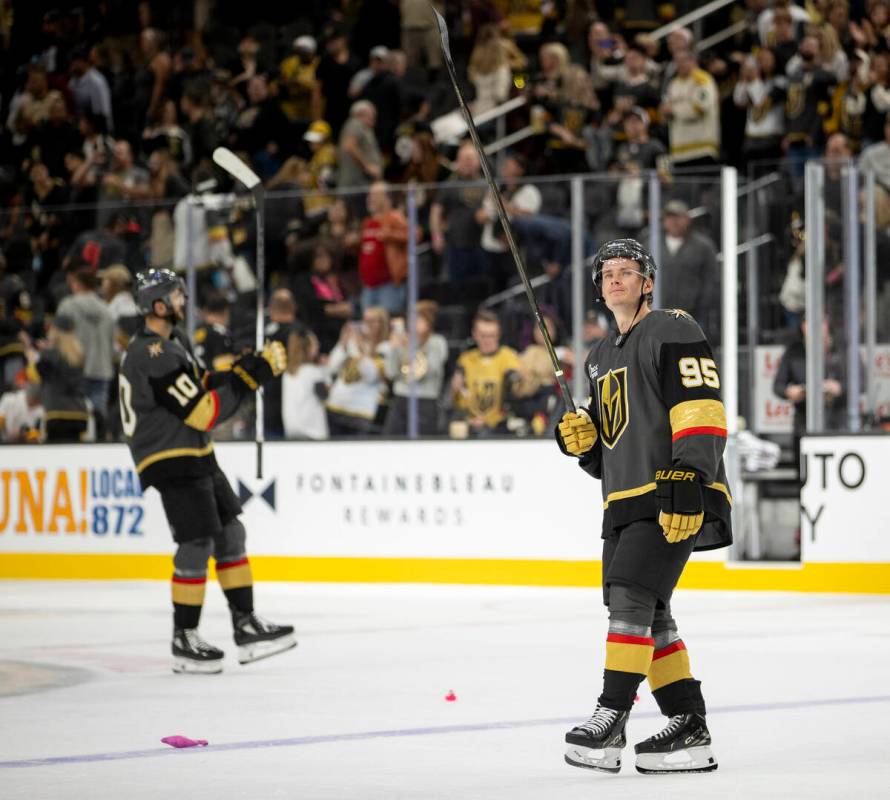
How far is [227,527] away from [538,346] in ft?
13.7

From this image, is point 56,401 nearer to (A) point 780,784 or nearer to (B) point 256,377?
(B) point 256,377

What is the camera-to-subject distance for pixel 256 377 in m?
8.00

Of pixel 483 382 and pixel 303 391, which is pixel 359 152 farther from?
pixel 483 382

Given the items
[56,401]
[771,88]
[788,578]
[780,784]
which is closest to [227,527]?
[780,784]

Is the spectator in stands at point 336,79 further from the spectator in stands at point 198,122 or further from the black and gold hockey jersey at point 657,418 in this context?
the black and gold hockey jersey at point 657,418

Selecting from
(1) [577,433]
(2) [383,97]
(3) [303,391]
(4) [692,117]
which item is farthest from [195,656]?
(2) [383,97]

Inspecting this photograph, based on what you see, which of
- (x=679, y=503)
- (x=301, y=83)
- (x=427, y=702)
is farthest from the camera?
(x=301, y=83)

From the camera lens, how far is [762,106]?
13.7 metres

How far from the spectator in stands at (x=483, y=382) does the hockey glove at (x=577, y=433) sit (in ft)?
21.7

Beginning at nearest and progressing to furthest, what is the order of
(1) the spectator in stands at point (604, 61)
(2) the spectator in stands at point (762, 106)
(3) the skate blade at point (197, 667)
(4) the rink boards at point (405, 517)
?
(3) the skate blade at point (197, 667) < (4) the rink boards at point (405, 517) < (2) the spectator in stands at point (762, 106) < (1) the spectator in stands at point (604, 61)

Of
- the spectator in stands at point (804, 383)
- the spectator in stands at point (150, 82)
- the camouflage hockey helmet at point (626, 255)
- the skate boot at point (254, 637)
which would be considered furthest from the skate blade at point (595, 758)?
the spectator in stands at point (150, 82)

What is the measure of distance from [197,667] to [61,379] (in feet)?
19.1

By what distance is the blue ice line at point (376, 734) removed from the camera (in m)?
5.30

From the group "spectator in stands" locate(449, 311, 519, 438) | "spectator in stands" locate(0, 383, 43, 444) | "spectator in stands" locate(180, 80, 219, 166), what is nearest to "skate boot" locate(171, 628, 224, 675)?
"spectator in stands" locate(449, 311, 519, 438)
